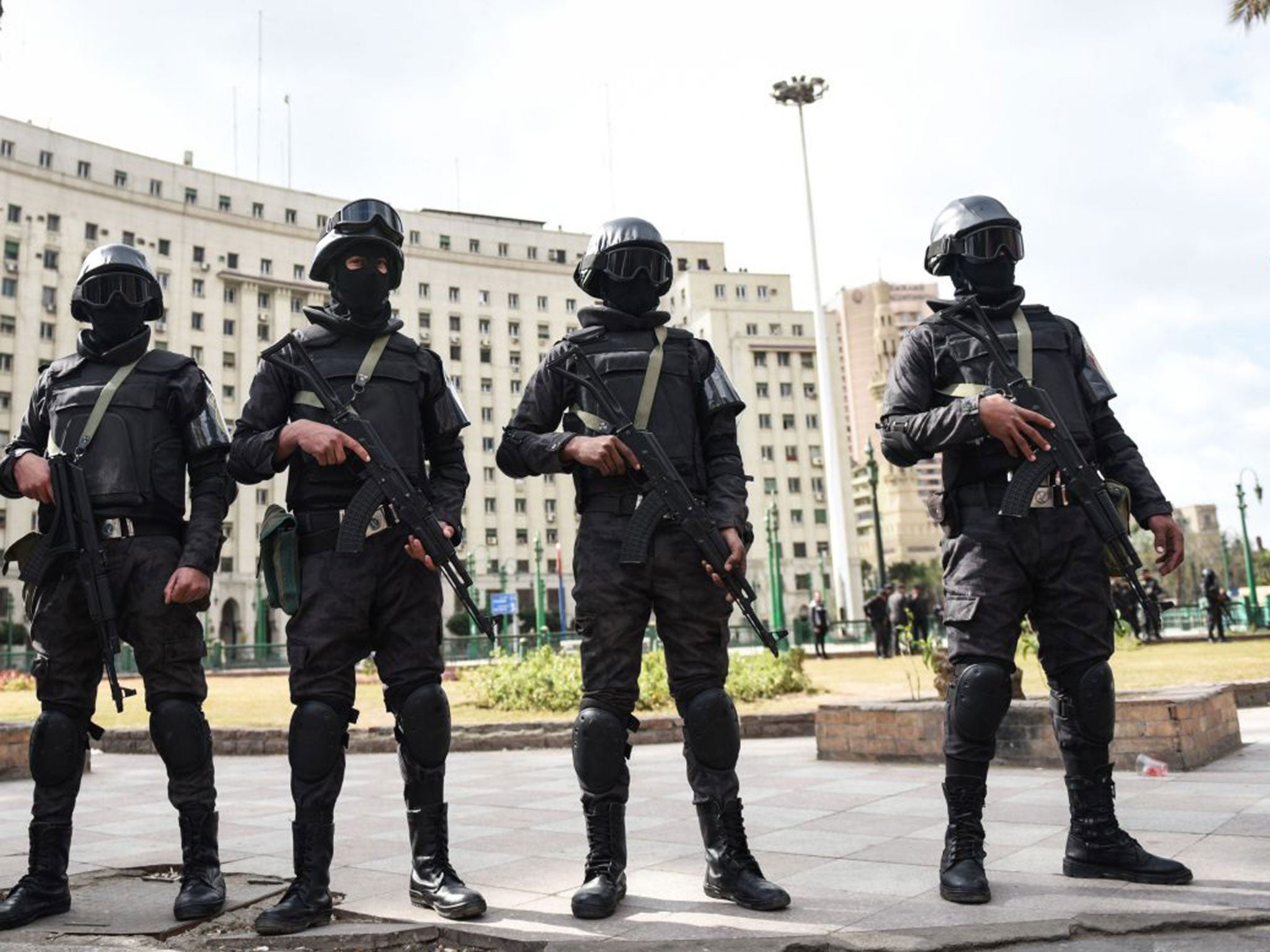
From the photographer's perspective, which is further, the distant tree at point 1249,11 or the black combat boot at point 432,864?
the distant tree at point 1249,11

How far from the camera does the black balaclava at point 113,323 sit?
4.12m

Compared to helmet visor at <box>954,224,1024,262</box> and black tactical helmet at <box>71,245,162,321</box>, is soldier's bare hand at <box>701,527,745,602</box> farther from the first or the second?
black tactical helmet at <box>71,245,162,321</box>

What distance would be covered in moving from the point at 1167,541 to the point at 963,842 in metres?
1.37

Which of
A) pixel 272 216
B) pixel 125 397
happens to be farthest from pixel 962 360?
pixel 272 216

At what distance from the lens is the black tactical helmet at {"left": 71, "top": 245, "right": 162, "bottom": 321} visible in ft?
13.5

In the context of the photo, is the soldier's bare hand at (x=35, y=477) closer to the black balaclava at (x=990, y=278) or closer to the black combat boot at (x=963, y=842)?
the black combat boot at (x=963, y=842)

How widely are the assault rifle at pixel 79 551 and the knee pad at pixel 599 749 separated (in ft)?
5.34

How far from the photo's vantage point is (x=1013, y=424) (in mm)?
3682

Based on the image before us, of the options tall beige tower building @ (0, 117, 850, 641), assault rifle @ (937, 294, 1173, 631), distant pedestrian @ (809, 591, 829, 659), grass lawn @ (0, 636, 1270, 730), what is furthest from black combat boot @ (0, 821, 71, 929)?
tall beige tower building @ (0, 117, 850, 641)

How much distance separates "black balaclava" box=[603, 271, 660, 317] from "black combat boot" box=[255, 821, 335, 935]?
2.17 meters

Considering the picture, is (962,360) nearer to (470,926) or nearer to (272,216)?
(470,926)

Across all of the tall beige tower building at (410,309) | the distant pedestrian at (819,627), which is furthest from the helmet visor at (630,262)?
the tall beige tower building at (410,309)

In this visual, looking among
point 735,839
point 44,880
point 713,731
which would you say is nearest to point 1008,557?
point 713,731

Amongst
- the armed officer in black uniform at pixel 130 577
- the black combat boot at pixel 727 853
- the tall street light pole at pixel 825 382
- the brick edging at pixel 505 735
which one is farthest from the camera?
the tall street light pole at pixel 825 382
